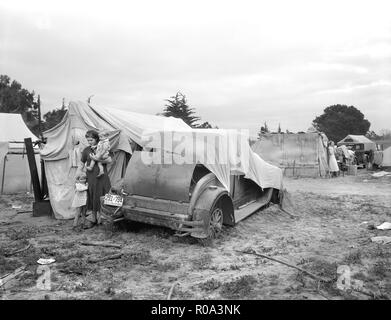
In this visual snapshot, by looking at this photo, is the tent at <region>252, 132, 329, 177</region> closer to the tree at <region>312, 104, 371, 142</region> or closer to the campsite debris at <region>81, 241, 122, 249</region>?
the campsite debris at <region>81, 241, 122, 249</region>

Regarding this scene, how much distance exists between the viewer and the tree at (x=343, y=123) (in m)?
54.9

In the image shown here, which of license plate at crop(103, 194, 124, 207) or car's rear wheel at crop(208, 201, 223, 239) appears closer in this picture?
car's rear wheel at crop(208, 201, 223, 239)

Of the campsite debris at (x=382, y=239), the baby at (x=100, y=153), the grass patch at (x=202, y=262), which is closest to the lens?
the grass patch at (x=202, y=262)

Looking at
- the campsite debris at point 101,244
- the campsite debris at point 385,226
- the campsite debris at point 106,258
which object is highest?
the campsite debris at point 106,258

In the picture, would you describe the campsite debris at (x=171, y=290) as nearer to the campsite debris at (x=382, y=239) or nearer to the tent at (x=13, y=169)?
the campsite debris at (x=382, y=239)

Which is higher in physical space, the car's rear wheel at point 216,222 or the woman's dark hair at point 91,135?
the woman's dark hair at point 91,135

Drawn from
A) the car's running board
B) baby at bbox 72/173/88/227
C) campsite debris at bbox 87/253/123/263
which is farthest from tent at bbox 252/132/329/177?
campsite debris at bbox 87/253/123/263

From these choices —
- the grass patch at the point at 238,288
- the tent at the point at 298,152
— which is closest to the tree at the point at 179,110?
the tent at the point at 298,152

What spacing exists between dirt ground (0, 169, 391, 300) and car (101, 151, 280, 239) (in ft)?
1.10

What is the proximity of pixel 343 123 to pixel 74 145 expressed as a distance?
2118 inches

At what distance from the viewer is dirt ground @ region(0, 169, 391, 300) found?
4.01 meters

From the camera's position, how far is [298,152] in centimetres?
2077

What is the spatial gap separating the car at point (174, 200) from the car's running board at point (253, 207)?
0.38m

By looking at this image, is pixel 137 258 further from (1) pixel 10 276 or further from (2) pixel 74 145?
(2) pixel 74 145
